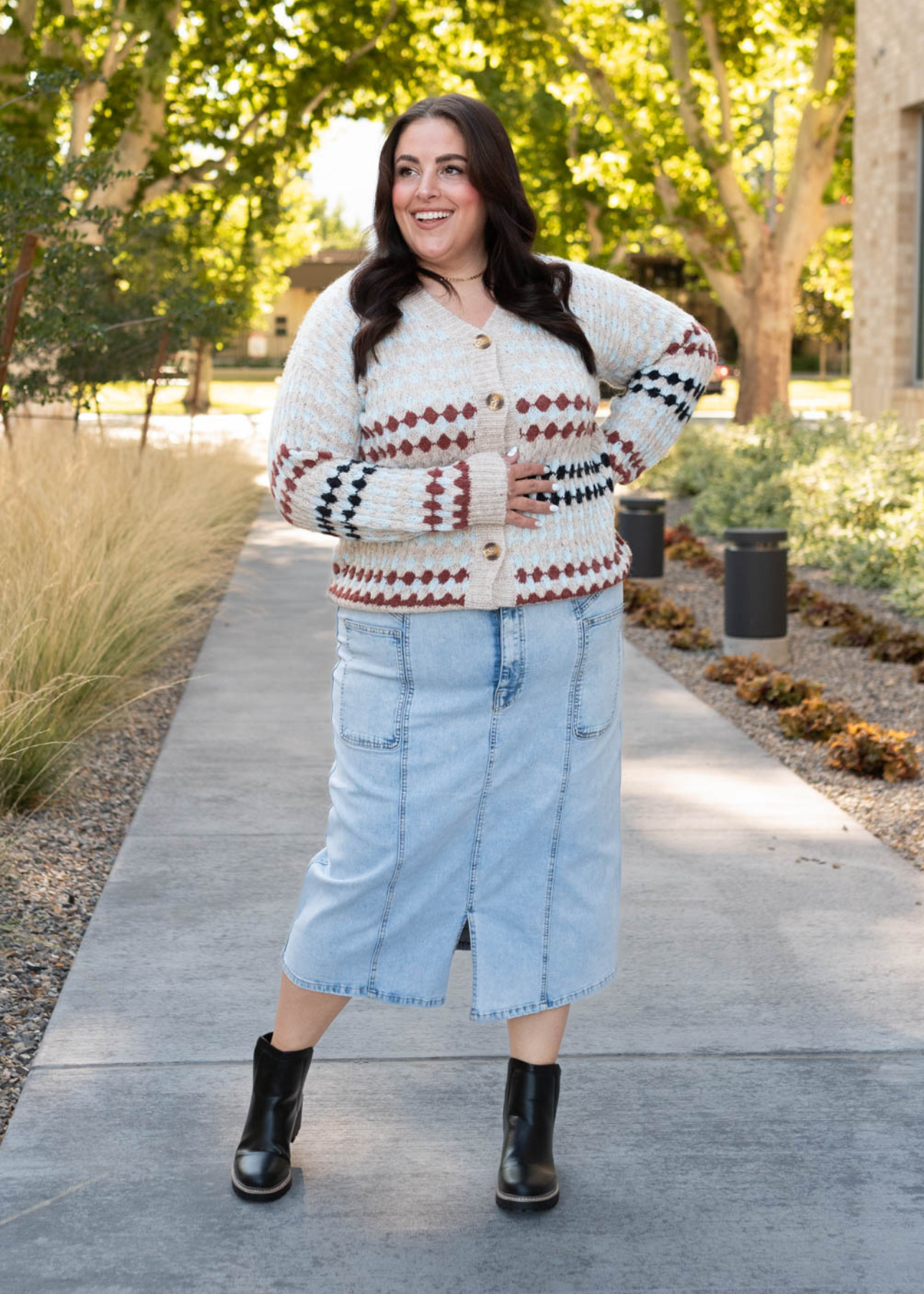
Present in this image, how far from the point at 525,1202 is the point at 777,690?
4519 mm

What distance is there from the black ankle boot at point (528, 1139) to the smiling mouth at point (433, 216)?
1.51 m

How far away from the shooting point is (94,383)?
12516mm

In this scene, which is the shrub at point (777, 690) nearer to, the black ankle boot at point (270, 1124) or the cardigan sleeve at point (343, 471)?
the black ankle boot at point (270, 1124)

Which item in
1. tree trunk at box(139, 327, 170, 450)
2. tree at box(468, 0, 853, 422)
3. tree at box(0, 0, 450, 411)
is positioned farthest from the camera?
tree at box(468, 0, 853, 422)

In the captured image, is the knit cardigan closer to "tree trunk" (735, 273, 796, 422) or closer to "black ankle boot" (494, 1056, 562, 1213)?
"black ankle boot" (494, 1056, 562, 1213)

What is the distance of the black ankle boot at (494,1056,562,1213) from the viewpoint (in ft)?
9.17

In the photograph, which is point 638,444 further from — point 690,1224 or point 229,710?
point 229,710

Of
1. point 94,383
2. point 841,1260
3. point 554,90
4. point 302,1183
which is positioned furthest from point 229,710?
point 554,90

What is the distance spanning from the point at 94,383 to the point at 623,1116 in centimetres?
1035

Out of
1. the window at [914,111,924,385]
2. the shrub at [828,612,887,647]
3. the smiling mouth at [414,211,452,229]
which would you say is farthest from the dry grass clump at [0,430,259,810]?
the window at [914,111,924,385]

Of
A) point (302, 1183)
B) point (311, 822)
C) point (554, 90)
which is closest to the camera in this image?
point (302, 1183)

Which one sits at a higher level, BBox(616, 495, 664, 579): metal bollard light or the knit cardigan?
the knit cardigan

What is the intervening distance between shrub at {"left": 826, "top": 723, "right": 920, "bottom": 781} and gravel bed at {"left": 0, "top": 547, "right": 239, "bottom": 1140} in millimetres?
2520

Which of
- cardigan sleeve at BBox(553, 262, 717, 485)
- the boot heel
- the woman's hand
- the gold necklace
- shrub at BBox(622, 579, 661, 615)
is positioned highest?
the gold necklace
